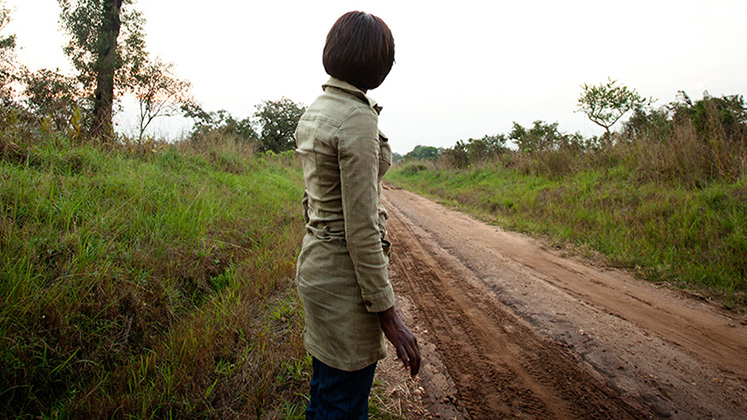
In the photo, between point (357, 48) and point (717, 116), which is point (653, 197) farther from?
point (357, 48)

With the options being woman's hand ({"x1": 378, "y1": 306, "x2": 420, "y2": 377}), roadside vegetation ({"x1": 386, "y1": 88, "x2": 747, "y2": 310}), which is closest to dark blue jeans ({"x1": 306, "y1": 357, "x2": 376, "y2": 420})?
woman's hand ({"x1": 378, "y1": 306, "x2": 420, "y2": 377})

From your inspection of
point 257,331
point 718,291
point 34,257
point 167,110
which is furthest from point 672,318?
point 167,110

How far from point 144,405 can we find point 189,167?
19.8 ft

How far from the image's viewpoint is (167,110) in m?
21.8

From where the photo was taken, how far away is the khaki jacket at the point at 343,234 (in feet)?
3.17

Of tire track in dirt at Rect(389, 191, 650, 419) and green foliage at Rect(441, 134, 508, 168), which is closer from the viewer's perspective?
tire track in dirt at Rect(389, 191, 650, 419)

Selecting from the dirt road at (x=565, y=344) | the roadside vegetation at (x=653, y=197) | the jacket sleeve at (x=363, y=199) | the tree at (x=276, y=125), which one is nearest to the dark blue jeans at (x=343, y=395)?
the jacket sleeve at (x=363, y=199)

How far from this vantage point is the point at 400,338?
3.52 ft

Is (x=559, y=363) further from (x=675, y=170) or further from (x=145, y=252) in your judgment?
(x=675, y=170)

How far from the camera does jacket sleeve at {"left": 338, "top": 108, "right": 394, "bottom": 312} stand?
950 mm

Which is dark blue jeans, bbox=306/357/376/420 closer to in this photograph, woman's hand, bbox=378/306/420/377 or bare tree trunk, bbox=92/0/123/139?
woman's hand, bbox=378/306/420/377

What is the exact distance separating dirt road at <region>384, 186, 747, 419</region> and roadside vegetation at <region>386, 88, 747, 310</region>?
2.26 ft

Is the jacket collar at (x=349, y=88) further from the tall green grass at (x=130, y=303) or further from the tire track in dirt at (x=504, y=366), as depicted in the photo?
the tire track in dirt at (x=504, y=366)

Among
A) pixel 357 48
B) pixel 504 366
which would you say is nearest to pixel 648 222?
pixel 504 366
